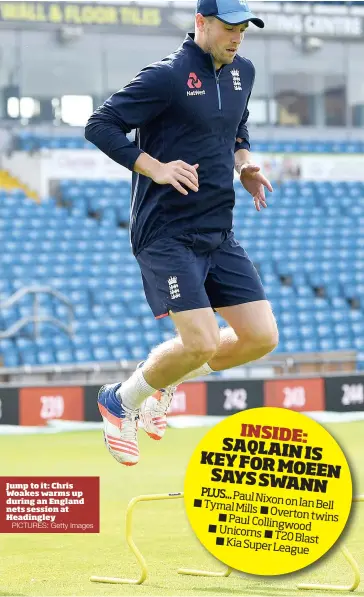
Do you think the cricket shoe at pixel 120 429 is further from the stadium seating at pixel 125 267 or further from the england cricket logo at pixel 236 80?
the stadium seating at pixel 125 267

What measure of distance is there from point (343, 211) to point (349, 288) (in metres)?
2.49

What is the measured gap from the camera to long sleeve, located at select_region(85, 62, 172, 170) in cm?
544

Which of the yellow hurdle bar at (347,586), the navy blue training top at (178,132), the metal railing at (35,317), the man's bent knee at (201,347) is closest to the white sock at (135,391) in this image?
the man's bent knee at (201,347)

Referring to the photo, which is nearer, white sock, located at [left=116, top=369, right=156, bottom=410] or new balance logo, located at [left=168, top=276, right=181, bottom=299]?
new balance logo, located at [left=168, top=276, right=181, bottom=299]

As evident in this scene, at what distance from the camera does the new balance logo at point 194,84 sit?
5.51 meters

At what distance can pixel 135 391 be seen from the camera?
5.89 meters

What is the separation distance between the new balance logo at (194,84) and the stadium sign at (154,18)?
17570mm

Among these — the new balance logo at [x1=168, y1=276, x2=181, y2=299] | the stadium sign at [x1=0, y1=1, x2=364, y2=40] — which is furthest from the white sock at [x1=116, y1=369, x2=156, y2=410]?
the stadium sign at [x1=0, y1=1, x2=364, y2=40]

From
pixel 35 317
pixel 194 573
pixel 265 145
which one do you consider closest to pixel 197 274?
pixel 194 573

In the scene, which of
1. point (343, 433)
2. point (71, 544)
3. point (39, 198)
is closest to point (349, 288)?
point (39, 198)

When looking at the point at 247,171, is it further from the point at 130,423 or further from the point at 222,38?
the point at 130,423

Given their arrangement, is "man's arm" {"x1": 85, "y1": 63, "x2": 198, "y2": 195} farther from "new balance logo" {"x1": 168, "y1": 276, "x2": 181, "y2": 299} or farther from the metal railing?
the metal railing

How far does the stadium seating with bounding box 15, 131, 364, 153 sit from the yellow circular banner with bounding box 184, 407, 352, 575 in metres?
16.4

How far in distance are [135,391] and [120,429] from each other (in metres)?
0.20
